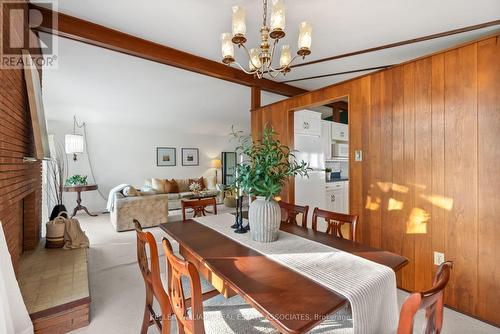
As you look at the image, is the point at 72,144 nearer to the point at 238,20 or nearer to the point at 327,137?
the point at 238,20

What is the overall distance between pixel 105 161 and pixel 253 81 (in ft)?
15.9

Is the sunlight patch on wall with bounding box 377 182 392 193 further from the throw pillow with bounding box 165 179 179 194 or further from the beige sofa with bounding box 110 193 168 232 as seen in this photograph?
the throw pillow with bounding box 165 179 179 194

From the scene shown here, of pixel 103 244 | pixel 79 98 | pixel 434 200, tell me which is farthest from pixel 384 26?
pixel 79 98

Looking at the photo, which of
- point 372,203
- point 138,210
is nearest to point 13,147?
point 138,210

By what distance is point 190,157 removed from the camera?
769 centimetres

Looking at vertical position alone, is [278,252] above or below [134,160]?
below

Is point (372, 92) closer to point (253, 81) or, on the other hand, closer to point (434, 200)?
point (434, 200)

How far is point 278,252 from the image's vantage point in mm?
1357

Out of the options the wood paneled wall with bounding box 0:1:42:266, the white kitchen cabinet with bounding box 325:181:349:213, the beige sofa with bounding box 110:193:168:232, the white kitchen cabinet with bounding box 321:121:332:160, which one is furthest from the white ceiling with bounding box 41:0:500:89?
the beige sofa with bounding box 110:193:168:232

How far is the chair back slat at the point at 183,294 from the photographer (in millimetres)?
883

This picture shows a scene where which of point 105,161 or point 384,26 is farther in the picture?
point 105,161

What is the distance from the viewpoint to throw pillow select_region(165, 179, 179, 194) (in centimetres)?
651

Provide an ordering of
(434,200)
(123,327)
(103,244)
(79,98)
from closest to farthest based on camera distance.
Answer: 1. (123,327)
2. (434,200)
3. (103,244)
4. (79,98)

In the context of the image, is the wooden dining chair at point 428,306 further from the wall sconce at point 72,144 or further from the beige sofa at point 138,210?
the wall sconce at point 72,144
